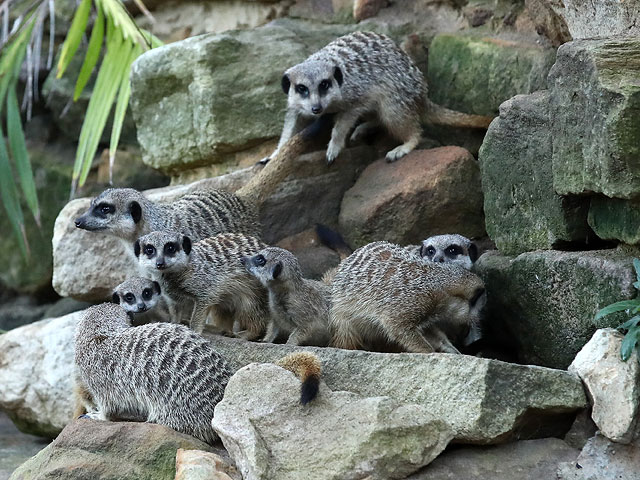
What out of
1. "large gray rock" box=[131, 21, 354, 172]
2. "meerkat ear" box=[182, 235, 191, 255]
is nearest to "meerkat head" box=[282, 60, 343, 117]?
"large gray rock" box=[131, 21, 354, 172]

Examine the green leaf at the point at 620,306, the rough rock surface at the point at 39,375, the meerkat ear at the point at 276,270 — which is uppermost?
the green leaf at the point at 620,306

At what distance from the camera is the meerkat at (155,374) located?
A: 11.6 ft

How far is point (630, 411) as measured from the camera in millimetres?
2912

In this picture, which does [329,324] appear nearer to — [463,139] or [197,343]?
[197,343]

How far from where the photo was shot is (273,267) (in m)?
3.93

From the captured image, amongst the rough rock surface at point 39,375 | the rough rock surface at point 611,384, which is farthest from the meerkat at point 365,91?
the rough rock surface at point 611,384

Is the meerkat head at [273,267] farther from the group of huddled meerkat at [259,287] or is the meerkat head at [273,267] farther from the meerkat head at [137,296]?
the meerkat head at [137,296]

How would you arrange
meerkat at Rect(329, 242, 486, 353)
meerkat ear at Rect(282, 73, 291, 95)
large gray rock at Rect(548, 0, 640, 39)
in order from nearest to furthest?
large gray rock at Rect(548, 0, 640, 39)
meerkat at Rect(329, 242, 486, 353)
meerkat ear at Rect(282, 73, 291, 95)

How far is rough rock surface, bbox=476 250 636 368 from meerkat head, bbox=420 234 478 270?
0.30ft

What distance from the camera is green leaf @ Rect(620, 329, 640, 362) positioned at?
296 cm

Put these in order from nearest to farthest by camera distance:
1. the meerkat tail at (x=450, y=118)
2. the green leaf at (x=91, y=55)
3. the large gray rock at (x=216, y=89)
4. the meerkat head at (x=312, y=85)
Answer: the meerkat tail at (x=450, y=118)
the meerkat head at (x=312, y=85)
the large gray rock at (x=216, y=89)
the green leaf at (x=91, y=55)

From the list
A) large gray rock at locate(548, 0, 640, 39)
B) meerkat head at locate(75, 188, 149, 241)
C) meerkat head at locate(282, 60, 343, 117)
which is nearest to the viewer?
large gray rock at locate(548, 0, 640, 39)

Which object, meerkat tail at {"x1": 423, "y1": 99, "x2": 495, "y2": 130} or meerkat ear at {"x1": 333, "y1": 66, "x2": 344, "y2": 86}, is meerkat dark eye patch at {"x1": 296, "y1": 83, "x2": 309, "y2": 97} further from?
meerkat tail at {"x1": 423, "y1": 99, "x2": 495, "y2": 130}

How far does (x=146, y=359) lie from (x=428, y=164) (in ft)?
5.55
